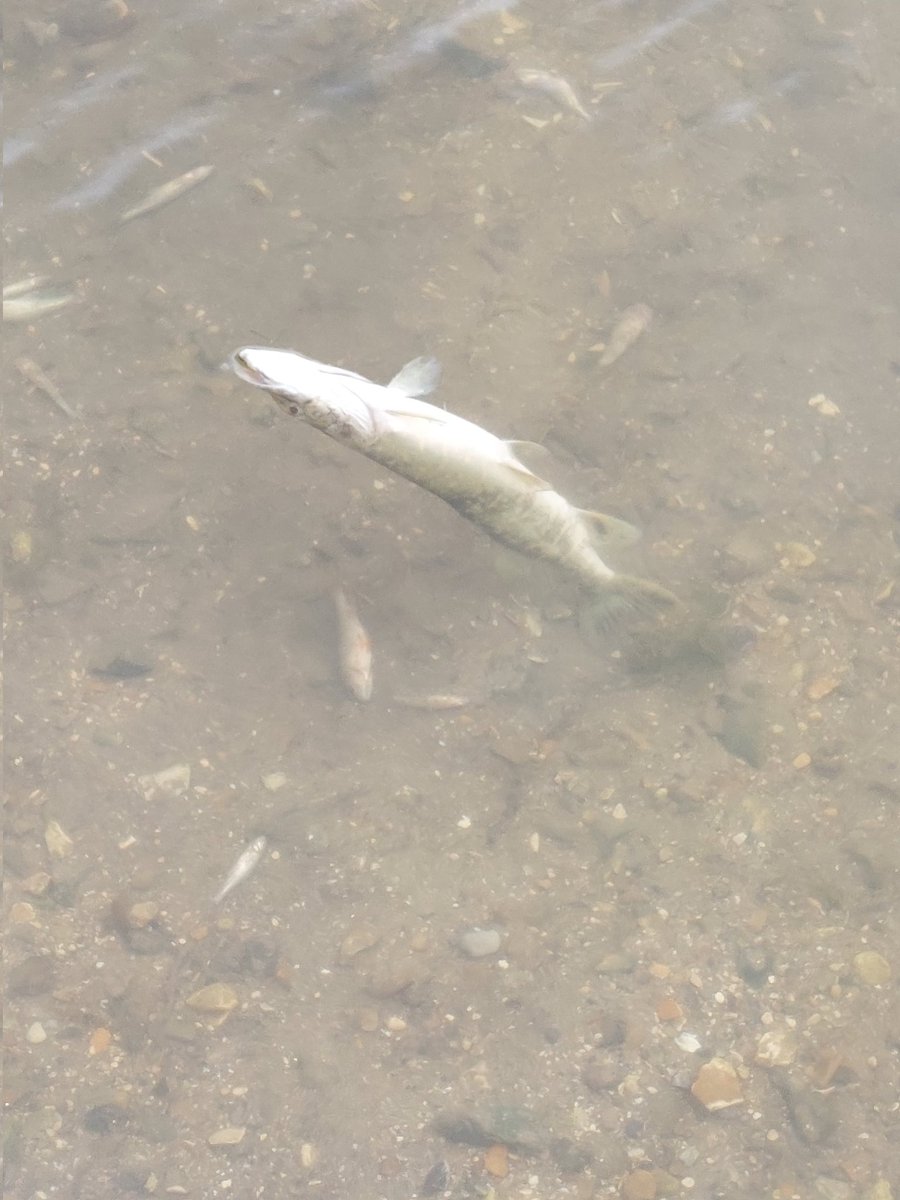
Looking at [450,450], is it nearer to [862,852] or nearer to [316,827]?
[316,827]

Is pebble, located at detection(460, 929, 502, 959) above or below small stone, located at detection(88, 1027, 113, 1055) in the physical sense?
above

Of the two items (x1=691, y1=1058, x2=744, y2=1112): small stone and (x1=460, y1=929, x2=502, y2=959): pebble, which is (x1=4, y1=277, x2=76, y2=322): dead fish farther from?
(x1=691, y1=1058, x2=744, y2=1112): small stone

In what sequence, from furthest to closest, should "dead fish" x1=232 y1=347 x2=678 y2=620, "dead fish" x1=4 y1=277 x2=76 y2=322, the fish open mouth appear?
"dead fish" x1=4 y1=277 x2=76 y2=322 < "dead fish" x1=232 y1=347 x2=678 y2=620 < the fish open mouth

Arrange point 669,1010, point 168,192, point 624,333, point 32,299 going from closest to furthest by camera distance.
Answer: point 669,1010 < point 32,299 < point 624,333 < point 168,192

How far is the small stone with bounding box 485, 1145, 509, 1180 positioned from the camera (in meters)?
3.76

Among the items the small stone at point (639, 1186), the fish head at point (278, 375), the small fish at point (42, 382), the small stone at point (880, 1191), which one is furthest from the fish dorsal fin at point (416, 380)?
the small stone at point (880, 1191)

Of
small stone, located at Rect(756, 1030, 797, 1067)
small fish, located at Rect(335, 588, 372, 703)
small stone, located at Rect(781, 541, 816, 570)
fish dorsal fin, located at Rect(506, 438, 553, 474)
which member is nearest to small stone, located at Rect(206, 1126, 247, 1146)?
small fish, located at Rect(335, 588, 372, 703)

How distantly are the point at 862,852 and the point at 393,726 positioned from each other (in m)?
2.14

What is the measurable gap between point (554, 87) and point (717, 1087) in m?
5.22

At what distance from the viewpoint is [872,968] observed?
13.5 ft

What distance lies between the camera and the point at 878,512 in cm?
508

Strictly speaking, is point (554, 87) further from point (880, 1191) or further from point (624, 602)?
point (880, 1191)

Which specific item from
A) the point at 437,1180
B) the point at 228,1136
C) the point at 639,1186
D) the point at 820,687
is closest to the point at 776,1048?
the point at 639,1186

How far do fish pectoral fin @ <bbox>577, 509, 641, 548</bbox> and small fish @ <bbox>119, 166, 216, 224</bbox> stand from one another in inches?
113
